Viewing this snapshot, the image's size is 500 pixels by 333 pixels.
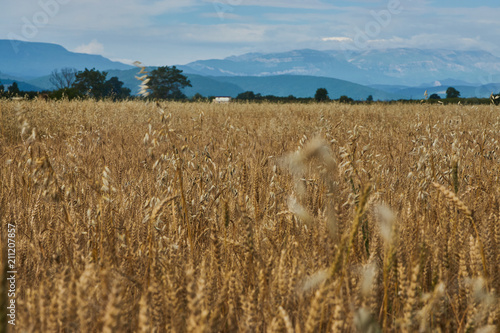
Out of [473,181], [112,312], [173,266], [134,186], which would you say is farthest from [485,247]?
[134,186]

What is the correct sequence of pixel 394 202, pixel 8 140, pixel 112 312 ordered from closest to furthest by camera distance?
1. pixel 112 312
2. pixel 394 202
3. pixel 8 140

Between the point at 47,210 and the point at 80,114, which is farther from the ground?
the point at 80,114

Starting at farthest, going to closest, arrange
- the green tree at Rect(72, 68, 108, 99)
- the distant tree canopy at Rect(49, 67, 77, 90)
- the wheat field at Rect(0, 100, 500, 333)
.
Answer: the distant tree canopy at Rect(49, 67, 77, 90), the green tree at Rect(72, 68, 108, 99), the wheat field at Rect(0, 100, 500, 333)

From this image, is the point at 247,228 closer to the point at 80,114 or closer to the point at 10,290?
the point at 10,290

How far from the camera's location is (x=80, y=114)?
26.1 ft

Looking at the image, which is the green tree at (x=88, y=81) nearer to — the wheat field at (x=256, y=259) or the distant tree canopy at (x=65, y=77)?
the distant tree canopy at (x=65, y=77)

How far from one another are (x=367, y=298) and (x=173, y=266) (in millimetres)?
688

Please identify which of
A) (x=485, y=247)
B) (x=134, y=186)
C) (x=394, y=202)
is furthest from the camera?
(x=134, y=186)
